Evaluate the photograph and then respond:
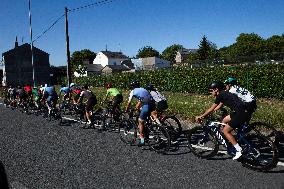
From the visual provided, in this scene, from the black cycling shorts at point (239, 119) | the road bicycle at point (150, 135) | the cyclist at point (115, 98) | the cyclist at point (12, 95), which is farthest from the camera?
the cyclist at point (12, 95)

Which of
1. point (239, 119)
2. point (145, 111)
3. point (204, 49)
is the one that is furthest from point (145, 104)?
point (204, 49)

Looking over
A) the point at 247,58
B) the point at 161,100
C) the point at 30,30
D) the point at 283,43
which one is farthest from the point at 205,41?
the point at 161,100

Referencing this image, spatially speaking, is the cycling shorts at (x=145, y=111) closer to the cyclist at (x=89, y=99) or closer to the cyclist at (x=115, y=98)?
the cyclist at (x=115, y=98)

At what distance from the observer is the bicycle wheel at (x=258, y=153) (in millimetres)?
6592

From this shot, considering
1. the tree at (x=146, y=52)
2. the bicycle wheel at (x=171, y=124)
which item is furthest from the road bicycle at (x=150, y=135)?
the tree at (x=146, y=52)

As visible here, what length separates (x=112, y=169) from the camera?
7648mm

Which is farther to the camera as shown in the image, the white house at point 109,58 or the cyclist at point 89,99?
the white house at point 109,58

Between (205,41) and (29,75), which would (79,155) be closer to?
(29,75)

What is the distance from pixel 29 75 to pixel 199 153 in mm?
65188

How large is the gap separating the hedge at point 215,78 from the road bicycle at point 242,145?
11665 millimetres

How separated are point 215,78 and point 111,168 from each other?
16.8m

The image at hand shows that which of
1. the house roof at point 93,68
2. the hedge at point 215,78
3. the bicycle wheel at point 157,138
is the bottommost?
the bicycle wheel at point 157,138

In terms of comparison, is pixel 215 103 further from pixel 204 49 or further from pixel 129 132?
pixel 204 49

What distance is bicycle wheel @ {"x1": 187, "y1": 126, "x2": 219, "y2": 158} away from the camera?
786cm
